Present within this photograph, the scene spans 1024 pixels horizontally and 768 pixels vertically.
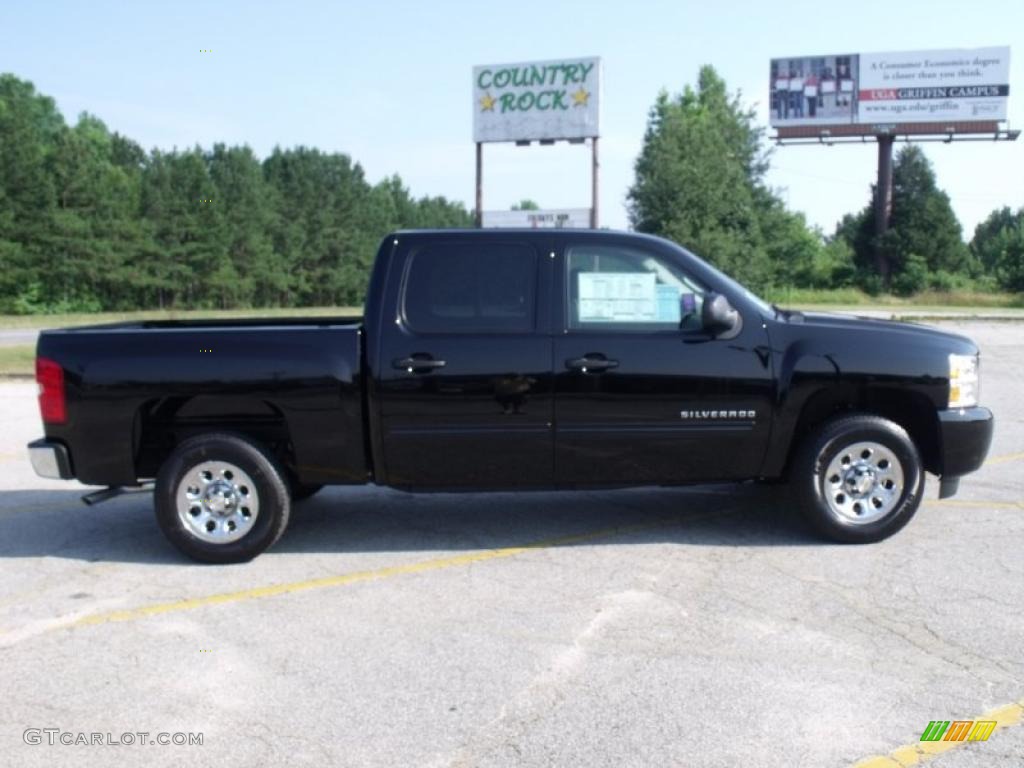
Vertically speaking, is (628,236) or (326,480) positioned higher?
(628,236)

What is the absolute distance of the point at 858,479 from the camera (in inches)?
237

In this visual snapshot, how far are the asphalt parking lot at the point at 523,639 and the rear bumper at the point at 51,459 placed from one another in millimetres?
574

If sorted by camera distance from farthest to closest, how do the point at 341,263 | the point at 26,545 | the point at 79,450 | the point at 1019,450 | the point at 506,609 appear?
the point at 341,263 < the point at 1019,450 < the point at 26,545 < the point at 79,450 < the point at 506,609

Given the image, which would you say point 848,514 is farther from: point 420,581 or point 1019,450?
point 1019,450

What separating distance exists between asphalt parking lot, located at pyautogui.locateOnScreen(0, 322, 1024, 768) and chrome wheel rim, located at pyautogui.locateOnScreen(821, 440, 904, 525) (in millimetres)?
246

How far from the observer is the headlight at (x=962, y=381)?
6.00 metres

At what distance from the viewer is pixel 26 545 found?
6371 millimetres

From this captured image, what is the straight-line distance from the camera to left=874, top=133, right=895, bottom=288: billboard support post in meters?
62.2

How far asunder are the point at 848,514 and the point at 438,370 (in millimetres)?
2653

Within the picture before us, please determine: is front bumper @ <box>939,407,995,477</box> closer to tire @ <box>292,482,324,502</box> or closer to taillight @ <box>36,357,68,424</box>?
tire @ <box>292,482,324,502</box>

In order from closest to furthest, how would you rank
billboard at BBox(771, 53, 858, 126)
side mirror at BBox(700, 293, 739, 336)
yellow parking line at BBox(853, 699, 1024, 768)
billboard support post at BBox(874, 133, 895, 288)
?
yellow parking line at BBox(853, 699, 1024, 768) → side mirror at BBox(700, 293, 739, 336) → billboard at BBox(771, 53, 858, 126) → billboard support post at BBox(874, 133, 895, 288)

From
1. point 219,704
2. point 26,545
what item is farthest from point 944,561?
point 26,545

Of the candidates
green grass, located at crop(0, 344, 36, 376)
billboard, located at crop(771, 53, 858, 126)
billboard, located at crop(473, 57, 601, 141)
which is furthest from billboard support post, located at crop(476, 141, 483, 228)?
billboard, located at crop(771, 53, 858, 126)

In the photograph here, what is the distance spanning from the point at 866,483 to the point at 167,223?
6173 centimetres
